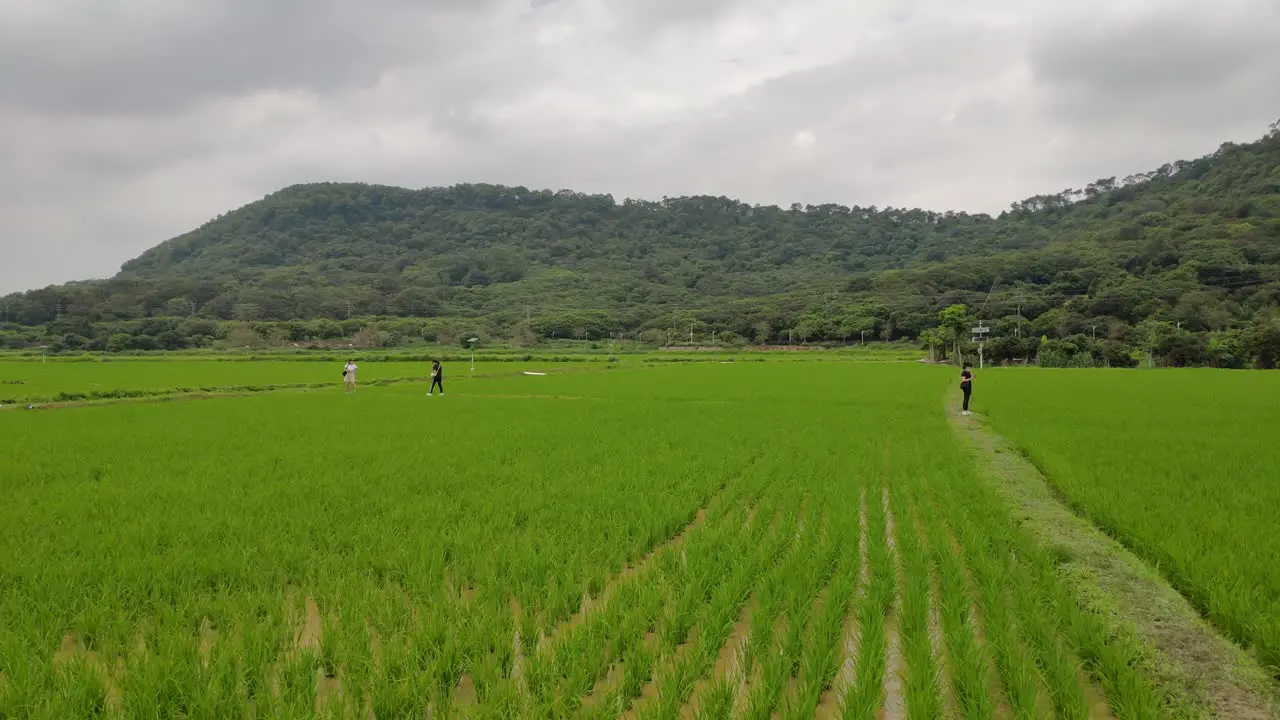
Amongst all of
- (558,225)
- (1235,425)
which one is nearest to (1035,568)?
(1235,425)

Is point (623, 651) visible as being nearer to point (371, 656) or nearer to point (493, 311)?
point (371, 656)

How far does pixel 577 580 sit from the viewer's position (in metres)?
4.37

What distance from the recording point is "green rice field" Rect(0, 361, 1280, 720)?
9.63ft

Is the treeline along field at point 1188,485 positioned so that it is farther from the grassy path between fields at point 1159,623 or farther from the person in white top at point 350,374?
the person in white top at point 350,374

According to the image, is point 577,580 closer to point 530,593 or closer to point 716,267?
point 530,593

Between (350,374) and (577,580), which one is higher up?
(350,374)

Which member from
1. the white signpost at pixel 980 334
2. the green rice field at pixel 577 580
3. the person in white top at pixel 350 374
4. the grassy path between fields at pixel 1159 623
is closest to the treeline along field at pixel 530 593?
the green rice field at pixel 577 580

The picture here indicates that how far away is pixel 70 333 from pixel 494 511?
7694 cm

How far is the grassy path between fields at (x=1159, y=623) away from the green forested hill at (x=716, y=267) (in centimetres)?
5160

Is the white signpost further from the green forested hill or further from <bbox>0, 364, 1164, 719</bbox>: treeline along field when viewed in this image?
<bbox>0, 364, 1164, 719</bbox>: treeline along field

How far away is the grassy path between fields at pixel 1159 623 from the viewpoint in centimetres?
303

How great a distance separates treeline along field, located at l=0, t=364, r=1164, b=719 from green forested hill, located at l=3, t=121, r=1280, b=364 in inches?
2097

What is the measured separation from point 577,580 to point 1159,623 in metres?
3.49

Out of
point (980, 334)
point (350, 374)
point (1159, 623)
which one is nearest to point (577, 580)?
point (1159, 623)
